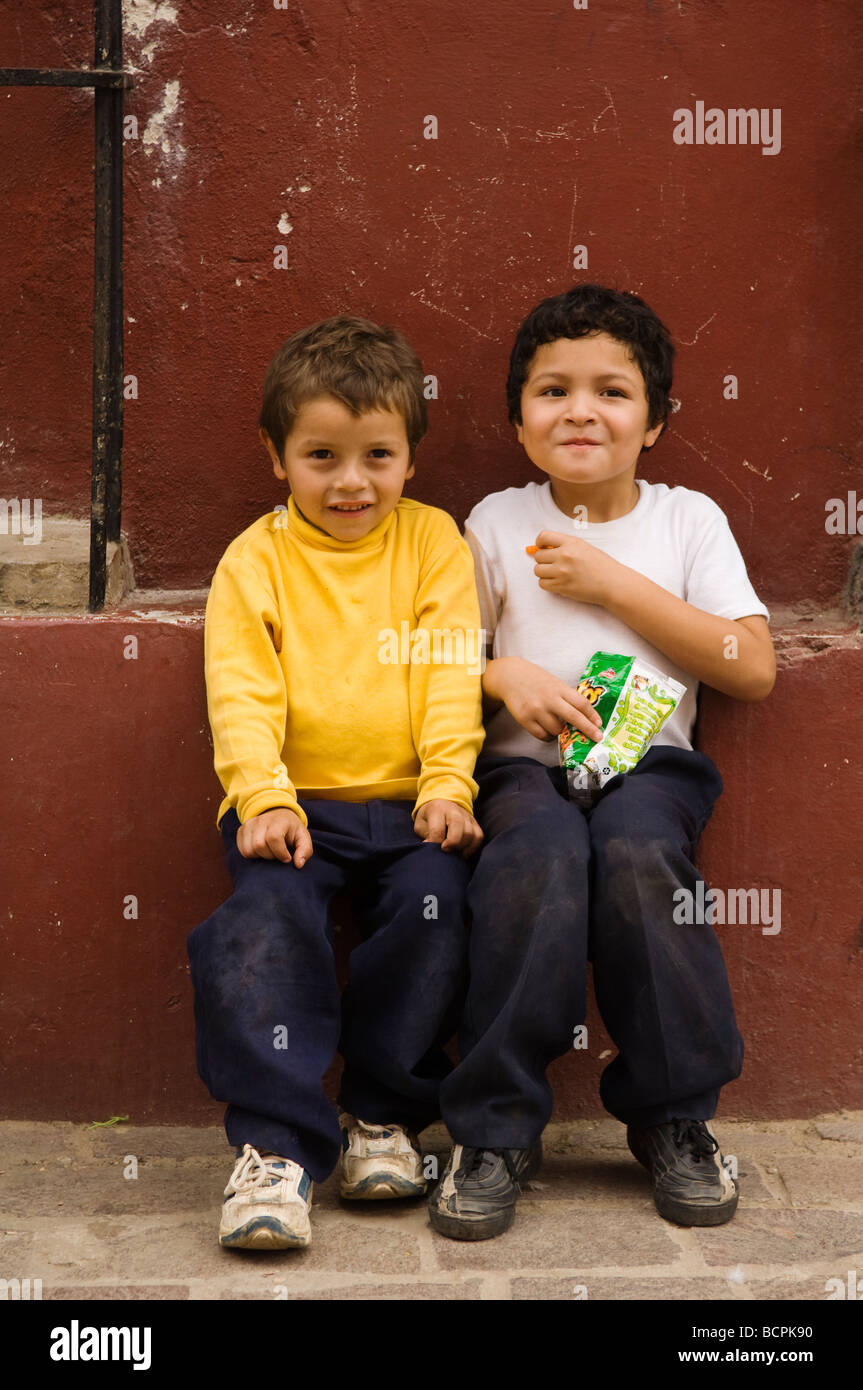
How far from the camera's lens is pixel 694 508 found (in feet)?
9.14

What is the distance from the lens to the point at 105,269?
2.76 metres

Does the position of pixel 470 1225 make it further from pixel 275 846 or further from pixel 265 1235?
pixel 275 846

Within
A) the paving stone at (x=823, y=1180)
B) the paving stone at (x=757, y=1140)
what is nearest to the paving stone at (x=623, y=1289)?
the paving stone at (x=823, y=1180)

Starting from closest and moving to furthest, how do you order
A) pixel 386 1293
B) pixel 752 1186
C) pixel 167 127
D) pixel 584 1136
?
1. pixel 386 1293
2. pixel 752 1186
3. pixel 584 1136
4. pixel 167 127

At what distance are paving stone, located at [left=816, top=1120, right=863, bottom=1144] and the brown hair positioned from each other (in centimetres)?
143

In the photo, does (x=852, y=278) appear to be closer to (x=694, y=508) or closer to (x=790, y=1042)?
(x=694, y=508)

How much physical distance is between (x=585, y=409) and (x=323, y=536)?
0.51 meters

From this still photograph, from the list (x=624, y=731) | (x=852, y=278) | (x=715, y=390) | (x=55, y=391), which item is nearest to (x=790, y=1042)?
(x=624, y=731)

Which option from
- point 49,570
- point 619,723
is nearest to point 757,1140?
point 619,723

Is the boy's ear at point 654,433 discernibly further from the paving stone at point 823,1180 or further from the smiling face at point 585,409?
the paving stone at point 823,1180

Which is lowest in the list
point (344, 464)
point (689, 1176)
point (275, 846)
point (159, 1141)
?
point (159, 1141)

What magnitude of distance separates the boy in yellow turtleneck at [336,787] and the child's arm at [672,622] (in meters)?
0.18

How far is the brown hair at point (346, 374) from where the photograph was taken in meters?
2.59

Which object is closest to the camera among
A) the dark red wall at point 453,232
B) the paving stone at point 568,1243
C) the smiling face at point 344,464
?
the paving stone at point 568,1243
